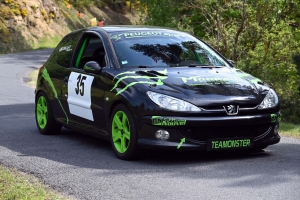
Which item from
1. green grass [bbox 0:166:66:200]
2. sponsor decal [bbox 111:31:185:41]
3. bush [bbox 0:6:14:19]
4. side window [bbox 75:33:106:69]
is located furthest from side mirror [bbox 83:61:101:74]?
bush [bbox 0:6:14:19]

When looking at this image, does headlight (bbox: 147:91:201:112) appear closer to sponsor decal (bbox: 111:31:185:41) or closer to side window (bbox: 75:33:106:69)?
sponsor decal (bbox: 111:31:185:41)

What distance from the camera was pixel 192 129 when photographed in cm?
794

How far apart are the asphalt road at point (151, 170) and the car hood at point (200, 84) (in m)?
0.71

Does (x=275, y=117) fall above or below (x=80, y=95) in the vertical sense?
above

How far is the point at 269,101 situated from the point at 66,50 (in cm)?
340

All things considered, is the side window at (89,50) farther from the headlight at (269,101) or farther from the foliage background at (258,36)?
the foliage background at (258,36)

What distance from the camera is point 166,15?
27.2 meters

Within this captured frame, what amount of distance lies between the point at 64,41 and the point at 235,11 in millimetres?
13012

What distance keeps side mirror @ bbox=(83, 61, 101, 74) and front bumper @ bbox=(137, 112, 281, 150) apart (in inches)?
50.5

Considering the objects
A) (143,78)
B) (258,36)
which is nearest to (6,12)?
(258,36)

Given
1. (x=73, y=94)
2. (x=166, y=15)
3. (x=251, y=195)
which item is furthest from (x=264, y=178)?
(x=166, y=15)

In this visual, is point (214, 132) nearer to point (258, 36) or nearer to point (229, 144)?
point (229, 144)

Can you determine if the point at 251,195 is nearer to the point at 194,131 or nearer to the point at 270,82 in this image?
the point at 194,131

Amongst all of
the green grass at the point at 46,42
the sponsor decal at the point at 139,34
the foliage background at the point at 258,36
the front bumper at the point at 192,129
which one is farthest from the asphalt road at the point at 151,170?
the green grass at the point at 46,42
